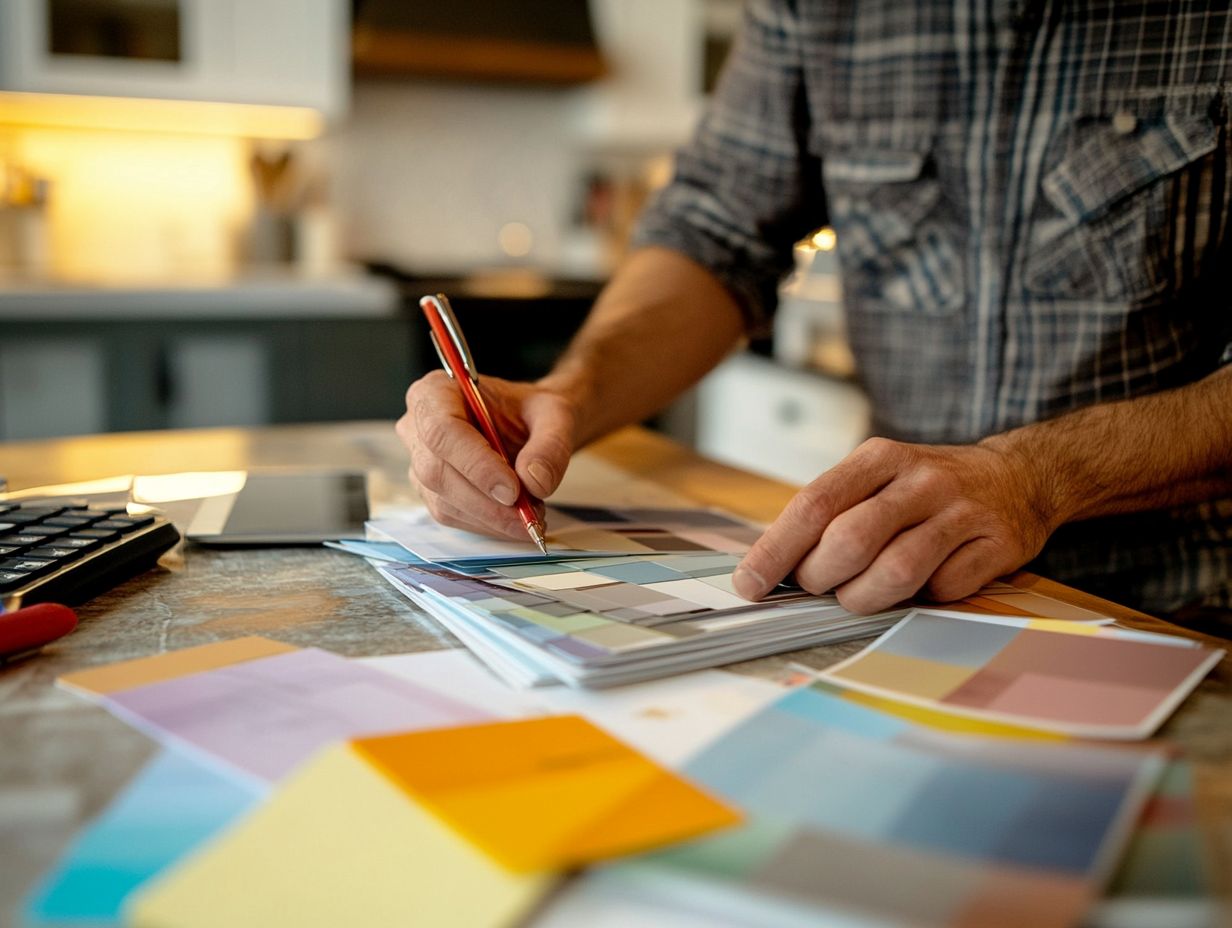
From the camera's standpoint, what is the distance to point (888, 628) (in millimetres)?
613

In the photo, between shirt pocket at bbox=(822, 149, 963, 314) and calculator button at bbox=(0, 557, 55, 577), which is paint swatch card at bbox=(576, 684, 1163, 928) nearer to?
calculator button at bbox=(0, 557, 55, 577)

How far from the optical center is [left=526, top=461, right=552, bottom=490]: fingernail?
29.2 inches

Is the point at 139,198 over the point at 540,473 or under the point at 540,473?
over

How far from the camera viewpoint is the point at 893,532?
620 mm

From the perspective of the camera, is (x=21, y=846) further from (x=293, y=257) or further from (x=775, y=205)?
(x=293, y=257)

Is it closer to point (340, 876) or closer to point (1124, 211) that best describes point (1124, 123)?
point (1124, 211)

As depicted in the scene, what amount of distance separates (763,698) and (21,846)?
0.29 m

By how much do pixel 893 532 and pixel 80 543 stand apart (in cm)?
48

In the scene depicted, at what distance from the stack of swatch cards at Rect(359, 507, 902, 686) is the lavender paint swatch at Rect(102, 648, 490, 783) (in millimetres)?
58

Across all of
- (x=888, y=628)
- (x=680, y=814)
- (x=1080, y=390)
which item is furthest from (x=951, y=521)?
(x=1080, y=390)

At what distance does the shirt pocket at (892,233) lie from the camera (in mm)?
1105

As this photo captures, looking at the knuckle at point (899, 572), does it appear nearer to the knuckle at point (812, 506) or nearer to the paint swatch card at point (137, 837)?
the knuckle at point (812, 506)

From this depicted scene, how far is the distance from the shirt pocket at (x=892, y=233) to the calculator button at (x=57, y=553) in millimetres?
812

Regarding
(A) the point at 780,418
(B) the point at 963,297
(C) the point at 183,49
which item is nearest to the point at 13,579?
(B) the point at 963,297
